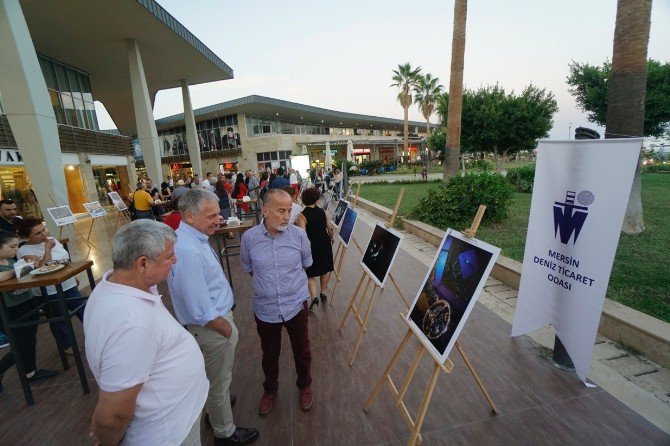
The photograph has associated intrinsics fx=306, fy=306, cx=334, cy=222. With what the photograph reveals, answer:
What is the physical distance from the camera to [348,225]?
508 centimetres

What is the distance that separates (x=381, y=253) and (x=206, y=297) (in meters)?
2.10

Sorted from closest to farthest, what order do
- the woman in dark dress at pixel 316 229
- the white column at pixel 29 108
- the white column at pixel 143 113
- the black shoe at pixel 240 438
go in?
the black shoe at pixel 240 438 < the woman in dark dress at pixel 316 229 < the white column at pixel 29 108 < the white column at pixel 143 113

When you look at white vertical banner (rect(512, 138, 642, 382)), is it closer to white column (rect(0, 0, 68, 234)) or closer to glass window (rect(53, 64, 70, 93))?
white column (rect(0, 0, 68, 234))

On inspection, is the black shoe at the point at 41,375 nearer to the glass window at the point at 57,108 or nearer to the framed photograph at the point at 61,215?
the framed photograph at the point at 61,215

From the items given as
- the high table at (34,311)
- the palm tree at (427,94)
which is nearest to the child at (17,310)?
the high table at (34,311)

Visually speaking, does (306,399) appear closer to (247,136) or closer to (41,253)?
(41,253)

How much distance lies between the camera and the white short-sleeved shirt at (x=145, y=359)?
1179 mm

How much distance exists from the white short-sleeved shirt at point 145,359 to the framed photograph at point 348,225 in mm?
3512

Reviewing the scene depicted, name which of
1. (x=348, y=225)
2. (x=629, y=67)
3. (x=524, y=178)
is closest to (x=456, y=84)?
(x=629, y=67)

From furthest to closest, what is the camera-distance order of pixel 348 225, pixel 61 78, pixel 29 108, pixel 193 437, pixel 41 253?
1. pixel 61 78
2. pixel 29 108
3. pixel 348 225
4. pixel 41 253
5. pixel 193 437

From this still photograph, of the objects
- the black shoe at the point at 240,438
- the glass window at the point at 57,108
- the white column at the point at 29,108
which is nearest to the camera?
the black shoe at the point at 240,438

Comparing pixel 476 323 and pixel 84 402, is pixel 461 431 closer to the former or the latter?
pixel 476 323

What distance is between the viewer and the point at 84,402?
123 inches

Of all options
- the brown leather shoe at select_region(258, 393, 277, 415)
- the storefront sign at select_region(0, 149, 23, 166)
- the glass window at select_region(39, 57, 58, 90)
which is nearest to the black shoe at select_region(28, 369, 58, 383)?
the brown leather shoe at select_region(258, 393, 277, 415)
